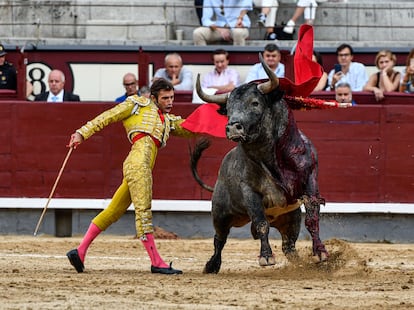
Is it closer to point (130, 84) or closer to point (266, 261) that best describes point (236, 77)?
point (130, 84)

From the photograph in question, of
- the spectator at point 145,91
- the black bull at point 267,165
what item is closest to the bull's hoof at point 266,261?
the black bull at point 267,165

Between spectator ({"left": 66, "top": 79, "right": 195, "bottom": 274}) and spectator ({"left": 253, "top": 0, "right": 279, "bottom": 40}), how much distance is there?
15.2ft

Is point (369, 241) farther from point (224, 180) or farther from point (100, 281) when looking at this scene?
point (100, 281)

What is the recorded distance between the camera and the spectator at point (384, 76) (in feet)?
40.1

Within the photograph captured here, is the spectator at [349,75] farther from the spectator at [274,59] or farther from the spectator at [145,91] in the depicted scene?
the spectator at [145,91]

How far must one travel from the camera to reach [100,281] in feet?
26.6

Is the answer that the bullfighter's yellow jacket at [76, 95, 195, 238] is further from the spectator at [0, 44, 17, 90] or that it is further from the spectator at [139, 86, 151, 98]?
the spectator at [0, 44, 17, 90]

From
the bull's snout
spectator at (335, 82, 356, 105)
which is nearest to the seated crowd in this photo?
spectator at (335, 82, 356, 105)

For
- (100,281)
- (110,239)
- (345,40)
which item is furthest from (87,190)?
(100,281)

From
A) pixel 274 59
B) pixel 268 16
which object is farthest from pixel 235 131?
pixel 268 16

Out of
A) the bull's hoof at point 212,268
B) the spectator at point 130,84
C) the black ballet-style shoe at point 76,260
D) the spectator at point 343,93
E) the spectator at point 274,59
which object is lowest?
the bull's hoof at point 212,268

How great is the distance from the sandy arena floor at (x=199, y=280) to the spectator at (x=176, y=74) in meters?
1.73

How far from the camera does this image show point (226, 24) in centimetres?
1348

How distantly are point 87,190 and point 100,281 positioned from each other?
14.4 ft
